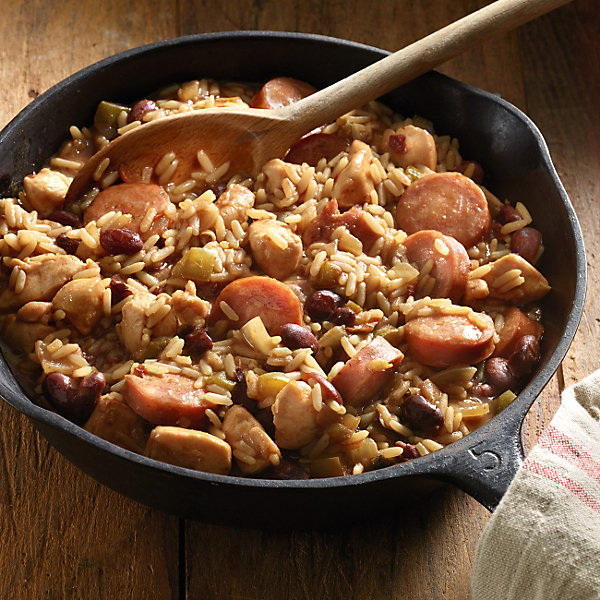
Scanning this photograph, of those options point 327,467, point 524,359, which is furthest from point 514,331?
point 327,467

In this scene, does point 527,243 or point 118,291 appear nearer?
point 118,291

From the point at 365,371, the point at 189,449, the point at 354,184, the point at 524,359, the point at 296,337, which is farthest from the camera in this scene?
the point at 354,184

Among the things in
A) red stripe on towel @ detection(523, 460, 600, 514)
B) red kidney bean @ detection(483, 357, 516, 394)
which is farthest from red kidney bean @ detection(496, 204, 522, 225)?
red stripe on towel @ detection(523, 460, 600, 514)

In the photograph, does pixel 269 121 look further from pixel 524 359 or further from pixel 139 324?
pixel 524 359

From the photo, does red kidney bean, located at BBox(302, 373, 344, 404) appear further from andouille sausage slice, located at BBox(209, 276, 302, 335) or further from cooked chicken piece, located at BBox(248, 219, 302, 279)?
cooked chicken piece, located at BBox(248, 219, 302, 279)

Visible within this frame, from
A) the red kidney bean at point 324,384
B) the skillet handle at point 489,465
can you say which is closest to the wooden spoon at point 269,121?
the red kidney bean at point 324,384

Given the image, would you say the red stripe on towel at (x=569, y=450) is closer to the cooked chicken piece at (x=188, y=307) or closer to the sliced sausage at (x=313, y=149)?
the cooked chicken piece at (x=188, y=307)
